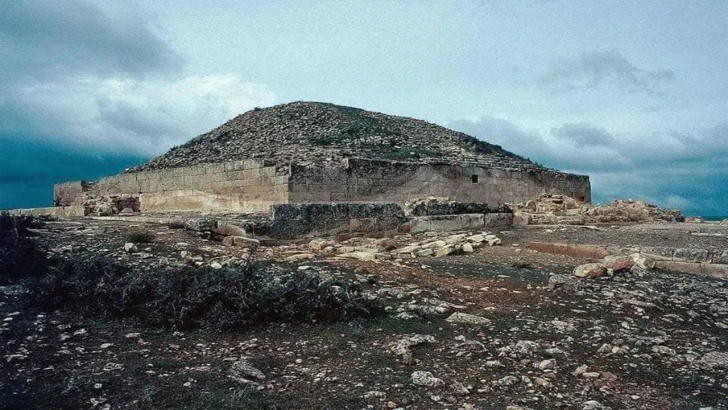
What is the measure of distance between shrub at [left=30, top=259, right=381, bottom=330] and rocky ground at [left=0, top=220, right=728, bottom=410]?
0.12 metres

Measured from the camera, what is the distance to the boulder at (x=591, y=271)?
5508mm

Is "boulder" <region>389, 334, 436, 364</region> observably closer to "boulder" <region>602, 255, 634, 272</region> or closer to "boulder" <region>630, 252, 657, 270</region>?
"boulder" <region>602, 255, 634, 272</region>

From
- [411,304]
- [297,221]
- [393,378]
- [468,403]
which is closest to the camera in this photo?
[468,403]

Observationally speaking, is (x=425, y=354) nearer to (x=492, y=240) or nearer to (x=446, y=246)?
(x=446, y=246)

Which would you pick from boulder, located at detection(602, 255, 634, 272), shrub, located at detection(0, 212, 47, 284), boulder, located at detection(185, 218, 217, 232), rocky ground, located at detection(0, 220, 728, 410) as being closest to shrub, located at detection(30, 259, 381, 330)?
rocky ground, located at detection(0, 220, 728, 410)

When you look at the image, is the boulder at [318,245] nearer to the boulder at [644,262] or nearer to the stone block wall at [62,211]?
the boulder at [644,262]

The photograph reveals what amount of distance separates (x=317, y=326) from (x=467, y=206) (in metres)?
8.13

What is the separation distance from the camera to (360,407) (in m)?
2.70

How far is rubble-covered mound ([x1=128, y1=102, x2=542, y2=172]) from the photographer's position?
15.6 meters

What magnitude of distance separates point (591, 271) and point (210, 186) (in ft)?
38.8

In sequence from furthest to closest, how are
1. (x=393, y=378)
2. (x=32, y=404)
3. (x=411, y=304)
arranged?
1. (x=411, y=304)
2. (x=393, y=378)
3. (x=32, y=404)

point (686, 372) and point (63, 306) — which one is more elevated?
point (63, 306)

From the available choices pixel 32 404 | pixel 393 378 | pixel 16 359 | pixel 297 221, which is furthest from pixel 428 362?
pixel 297 221

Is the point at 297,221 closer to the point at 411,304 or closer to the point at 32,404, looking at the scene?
the point at 411,304
